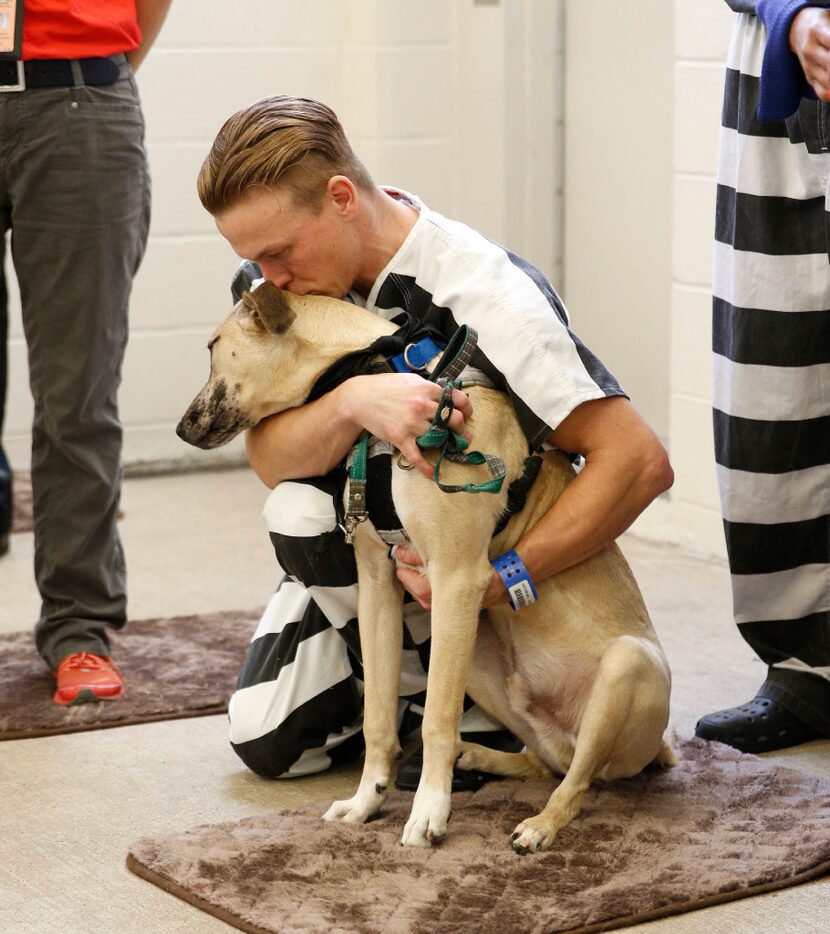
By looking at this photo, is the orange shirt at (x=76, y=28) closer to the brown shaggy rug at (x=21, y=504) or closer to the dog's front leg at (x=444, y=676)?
the dog's front leg at (x=444, y=676)

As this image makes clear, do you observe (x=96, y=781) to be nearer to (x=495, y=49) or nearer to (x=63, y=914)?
(x=63, y=914)

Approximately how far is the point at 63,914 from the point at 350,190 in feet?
Answer: 3.34

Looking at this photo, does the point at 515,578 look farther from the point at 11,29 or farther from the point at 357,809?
the point at 11,29

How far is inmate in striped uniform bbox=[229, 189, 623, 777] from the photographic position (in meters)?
1.94

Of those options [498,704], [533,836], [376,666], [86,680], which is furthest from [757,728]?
[86,680]

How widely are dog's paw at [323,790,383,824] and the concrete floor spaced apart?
0.16m

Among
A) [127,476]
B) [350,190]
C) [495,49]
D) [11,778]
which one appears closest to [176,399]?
[127,476]

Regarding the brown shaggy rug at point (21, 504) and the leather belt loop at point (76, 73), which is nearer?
the leather belt loop at point (76, 73)

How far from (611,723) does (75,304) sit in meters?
1.25

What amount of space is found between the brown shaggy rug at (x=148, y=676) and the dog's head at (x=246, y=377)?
70 cm

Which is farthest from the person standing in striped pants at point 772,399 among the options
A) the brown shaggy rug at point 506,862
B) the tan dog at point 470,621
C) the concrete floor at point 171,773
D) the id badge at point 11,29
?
the id badge at point 11,29

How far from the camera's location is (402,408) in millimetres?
1896

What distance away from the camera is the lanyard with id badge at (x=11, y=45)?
2414mm

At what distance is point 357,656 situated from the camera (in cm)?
224
